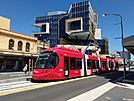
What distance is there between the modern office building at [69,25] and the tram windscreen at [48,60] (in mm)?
65701

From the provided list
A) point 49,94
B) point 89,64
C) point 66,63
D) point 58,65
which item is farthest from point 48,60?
point 89,64

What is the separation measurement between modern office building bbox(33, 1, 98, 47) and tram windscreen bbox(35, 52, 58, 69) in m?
65.7

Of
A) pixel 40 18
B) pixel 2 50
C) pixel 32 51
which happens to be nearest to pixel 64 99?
pixel 2 50

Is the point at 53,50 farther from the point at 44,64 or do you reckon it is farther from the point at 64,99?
the point at 64,99

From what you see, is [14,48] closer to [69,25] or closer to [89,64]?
[89,64]

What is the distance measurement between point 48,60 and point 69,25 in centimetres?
7283

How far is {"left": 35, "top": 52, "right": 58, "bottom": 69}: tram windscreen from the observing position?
14.7m

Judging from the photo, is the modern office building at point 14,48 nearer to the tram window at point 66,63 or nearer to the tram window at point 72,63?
the tram window at point 72,63

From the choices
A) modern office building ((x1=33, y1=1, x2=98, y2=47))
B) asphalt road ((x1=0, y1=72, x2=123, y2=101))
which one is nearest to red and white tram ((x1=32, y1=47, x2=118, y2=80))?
asphalt road ((x1=0, y1=72, x2=123, y2=101))

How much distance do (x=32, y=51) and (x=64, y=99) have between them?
3476 centimetres

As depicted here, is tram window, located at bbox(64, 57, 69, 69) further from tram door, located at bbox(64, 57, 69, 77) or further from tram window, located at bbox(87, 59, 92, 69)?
tram window, located at bbox(87, 59, 92, 69)

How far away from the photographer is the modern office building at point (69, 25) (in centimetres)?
8119

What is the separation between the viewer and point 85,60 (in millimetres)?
20656

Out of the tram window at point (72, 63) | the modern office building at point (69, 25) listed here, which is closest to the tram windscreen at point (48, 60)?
the tram window at point (72, 63)
